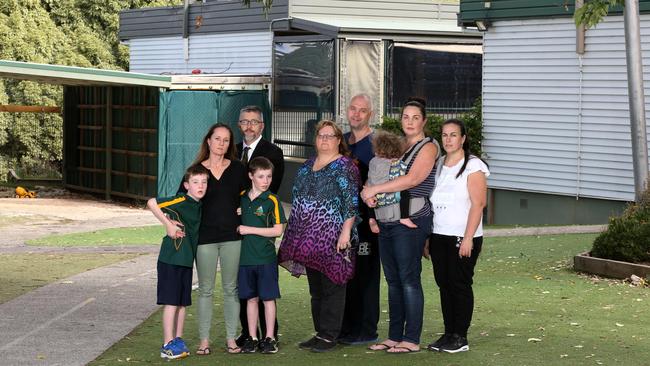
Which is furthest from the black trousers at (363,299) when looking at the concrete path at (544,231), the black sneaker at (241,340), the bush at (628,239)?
the concrete path at (544,231)

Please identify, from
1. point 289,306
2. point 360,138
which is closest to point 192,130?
point 289,306

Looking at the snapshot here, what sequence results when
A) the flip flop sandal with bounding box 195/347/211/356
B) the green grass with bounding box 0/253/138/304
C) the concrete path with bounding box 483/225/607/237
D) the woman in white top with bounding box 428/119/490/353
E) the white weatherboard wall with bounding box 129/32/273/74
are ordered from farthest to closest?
the white weatherboard wall with bounding box 129/32/273/74, the concrete path with bounding box 483/225/607/237, the green grass with bounding box 0/253/138/304, the flip flop sandal with bounding box 195/347/211/356, the woman in white top with bounding box 428/119/490/353

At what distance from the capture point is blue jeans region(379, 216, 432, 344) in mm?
8938

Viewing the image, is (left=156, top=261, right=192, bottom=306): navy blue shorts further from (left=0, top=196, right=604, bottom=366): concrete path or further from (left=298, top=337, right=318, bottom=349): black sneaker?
(left=298, top=337, right=318, bottom=349): black sneaker

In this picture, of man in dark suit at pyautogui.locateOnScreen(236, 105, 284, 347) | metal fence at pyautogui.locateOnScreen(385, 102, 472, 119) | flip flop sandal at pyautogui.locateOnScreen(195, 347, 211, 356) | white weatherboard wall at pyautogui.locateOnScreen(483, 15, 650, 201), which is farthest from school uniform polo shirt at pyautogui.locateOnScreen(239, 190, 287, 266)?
metal fence at pyautogui.locateOnScreen(385, 102, 472, 119)

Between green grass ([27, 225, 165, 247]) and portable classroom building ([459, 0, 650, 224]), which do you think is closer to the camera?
green grass ([27, 225, 165, 247])

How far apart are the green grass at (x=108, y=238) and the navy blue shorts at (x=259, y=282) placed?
931 centimetres

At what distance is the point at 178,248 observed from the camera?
29.3ft

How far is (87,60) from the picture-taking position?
3669 centimetres

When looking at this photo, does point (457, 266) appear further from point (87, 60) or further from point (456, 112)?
point (87, 60)

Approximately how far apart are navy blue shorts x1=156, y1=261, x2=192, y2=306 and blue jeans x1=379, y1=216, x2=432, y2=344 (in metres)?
1.43

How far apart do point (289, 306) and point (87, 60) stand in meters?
26.5

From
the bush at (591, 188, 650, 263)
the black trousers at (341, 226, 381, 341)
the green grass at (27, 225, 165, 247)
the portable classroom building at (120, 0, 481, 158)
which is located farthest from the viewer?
the portable classroom building at (120, 0, 481, 158)

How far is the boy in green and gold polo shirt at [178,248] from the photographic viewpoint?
891 centimetres
